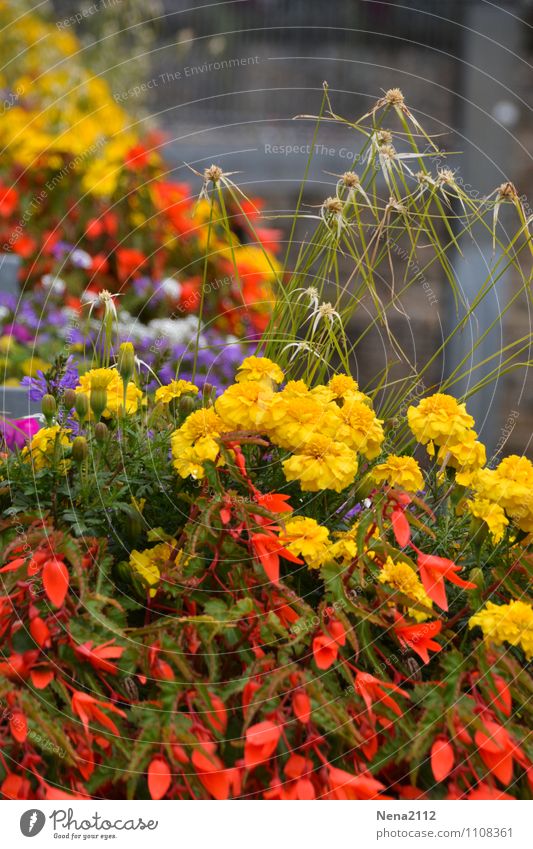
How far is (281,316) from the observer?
63.3 inches

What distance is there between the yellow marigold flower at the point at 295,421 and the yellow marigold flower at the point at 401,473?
118mm

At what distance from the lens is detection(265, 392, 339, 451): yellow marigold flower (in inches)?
49.1

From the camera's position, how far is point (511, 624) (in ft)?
3.76

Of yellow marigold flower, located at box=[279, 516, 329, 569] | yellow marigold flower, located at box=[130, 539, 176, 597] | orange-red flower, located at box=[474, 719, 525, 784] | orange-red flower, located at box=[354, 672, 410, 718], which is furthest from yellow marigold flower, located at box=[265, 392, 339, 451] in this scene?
orange-red flower, located at box=[474, 719, 525, 784]

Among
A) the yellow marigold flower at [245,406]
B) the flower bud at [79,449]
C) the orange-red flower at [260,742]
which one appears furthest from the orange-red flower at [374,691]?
the flower bud at [79,449]

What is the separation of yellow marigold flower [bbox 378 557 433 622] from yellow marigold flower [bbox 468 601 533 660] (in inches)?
3.2

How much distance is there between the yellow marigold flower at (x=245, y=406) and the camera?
1256 millimetres

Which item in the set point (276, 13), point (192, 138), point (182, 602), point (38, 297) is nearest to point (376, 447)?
point (182, 602)

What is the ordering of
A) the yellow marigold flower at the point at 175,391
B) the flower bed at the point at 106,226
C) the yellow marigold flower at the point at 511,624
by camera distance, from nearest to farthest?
the yellow marigold flower at the point at 511,624 → the yellow marigold flower at the point at 175,391 → the flower bed at the point at 106,226

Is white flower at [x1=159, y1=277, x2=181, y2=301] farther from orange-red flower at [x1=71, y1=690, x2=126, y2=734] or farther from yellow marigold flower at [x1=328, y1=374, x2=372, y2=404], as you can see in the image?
orange-red flower at [x1=71, y1=690, x2=126, y2=734]

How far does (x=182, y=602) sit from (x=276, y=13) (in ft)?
16.5

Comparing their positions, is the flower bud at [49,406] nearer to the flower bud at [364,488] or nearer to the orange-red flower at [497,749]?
the flower bud at [364,488]

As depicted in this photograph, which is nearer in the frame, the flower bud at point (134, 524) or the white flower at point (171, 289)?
the flower bud at point (134, 524)

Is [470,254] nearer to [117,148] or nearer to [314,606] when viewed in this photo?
[117,148]
